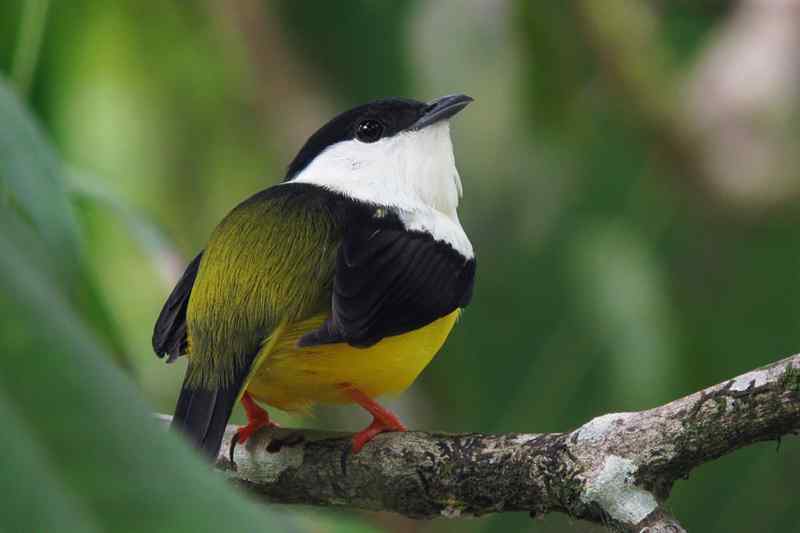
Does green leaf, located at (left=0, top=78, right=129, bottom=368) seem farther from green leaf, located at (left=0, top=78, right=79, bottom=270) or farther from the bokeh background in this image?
the bokeh background

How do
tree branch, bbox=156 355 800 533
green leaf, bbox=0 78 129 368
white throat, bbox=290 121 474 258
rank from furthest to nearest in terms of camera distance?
1. white throat, bbox=290 121 474 258
2. tree branch, bbox=156 355 800 533
3. green leaf, bbox=0 78 129 368

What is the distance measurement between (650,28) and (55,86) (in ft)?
8.67

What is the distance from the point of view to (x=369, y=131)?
3.60m

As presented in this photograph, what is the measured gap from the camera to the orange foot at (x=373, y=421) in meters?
2.57

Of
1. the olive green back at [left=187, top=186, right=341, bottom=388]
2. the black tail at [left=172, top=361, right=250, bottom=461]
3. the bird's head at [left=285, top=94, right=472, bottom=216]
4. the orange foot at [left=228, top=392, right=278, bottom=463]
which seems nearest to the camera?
the black tail at [left=172, top=361, right=250, bottom=461]

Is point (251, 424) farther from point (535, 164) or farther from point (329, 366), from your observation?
point (535, 164)

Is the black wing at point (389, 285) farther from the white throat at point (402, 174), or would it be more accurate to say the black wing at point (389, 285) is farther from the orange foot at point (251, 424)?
the orange foot at point (251, 424)

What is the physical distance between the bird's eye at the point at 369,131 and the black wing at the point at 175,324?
747 mm

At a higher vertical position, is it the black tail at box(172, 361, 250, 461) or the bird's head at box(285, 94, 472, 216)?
the bird's head at box(285, 94, 472, 216)

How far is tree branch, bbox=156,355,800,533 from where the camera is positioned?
68.7 inches

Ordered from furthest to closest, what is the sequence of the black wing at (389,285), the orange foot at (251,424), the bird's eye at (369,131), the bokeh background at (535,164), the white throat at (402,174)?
the bokeh background at (535,164) < the bird's eye at (369,131) < the white throat at (402,174) < the orange foot at (251,424) < the black wing at (389,285)

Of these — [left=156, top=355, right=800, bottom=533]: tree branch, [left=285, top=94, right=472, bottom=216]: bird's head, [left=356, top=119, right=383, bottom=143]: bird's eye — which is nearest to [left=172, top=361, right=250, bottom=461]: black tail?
[left=156, top=355, right=800, bottom=533]: tree branch

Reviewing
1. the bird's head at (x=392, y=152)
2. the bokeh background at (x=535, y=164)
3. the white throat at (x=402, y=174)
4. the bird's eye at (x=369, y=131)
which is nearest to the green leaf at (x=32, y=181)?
the white throat at (x=402, y=174)

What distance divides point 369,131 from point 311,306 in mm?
996
